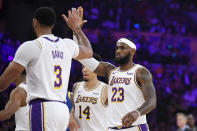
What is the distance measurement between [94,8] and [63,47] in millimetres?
10384

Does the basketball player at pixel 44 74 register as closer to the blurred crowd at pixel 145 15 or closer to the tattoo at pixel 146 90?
the tattoo at pixel 146 90

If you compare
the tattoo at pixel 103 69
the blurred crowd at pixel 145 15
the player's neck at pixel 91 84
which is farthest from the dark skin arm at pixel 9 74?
the blurred crowd at pixel 145 15

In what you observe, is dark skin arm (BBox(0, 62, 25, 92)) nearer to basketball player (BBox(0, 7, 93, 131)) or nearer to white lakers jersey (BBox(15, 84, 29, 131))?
basketball player (BBox(0, 7, 93, 131))

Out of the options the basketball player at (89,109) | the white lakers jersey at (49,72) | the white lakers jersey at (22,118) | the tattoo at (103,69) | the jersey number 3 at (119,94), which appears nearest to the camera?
the white lakers jersey at (49,72)

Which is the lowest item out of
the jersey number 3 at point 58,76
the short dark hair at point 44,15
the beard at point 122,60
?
the beard at point 122,60

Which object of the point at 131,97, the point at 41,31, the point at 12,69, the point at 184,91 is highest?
the point at 41,31

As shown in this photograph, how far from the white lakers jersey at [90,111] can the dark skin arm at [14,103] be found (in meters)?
1.99

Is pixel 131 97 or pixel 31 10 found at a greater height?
pixel 31 10

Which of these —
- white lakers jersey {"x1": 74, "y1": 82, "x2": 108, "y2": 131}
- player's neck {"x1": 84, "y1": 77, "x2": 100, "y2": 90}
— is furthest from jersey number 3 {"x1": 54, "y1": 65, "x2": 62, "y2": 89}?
player's neck {"x1": 84, "y1": 77, "x2": 100, "y2": 90}

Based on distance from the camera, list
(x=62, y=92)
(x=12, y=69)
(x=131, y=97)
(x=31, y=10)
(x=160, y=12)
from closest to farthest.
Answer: (x=12, y=69) < (x=62, y=92) < (x=131, y=97) < (x=31, y=10) < (x=160, y=12)

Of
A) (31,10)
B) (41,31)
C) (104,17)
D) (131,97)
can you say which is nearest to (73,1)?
(31,10)

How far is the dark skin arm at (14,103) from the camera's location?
4.20m

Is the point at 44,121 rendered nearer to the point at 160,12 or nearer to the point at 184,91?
the point at 184,91

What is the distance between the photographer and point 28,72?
357 cm
